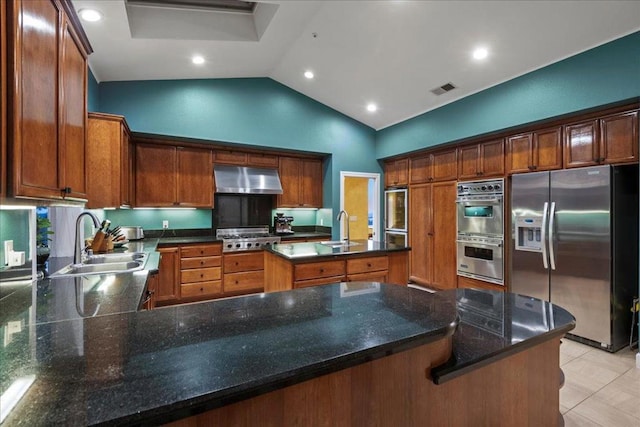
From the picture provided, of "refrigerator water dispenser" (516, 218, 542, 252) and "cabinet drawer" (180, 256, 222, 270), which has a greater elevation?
"refrigerator water dispenser" (516, 218, 542, 252)

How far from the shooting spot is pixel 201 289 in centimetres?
436

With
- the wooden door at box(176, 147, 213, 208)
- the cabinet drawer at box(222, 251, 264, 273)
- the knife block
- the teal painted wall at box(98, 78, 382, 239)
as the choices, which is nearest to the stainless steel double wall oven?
the teal painted wall at box(98, 78, 382, 239)

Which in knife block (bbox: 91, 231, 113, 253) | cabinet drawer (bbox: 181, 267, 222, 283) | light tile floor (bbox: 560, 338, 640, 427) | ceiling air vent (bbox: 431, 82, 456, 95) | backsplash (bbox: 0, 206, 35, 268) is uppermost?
ceiling air vent (bbox: 431, 82, 456, 95)

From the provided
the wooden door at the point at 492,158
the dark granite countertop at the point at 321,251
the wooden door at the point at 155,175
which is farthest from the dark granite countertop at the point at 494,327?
the wooden door at the point at 155,175

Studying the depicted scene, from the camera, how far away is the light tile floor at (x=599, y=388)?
202 centimetres

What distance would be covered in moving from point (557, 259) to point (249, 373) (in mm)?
3710

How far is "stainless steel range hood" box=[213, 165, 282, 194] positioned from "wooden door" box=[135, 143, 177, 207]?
632 millimetres

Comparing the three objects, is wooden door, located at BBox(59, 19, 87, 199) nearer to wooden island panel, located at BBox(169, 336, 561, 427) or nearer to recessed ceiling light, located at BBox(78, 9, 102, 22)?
recessed ceiling light, located at BBox(78, 9, 102, 22)

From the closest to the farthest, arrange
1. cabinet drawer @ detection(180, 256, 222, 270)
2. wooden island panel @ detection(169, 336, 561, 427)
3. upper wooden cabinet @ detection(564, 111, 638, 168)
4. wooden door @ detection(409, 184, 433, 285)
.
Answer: wooden island panel @ detection(169, 336, 561, 427)
upper wooden cabinet @ detection(564, 111, 638, 168)
cabinet drawer @ detection(180, 256, 222, 270)
wooden door @ detection(409, 184, 433, 285)

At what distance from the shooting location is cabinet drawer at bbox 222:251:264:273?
4523 mm

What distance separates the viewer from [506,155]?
150 inches

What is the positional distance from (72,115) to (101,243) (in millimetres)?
1778

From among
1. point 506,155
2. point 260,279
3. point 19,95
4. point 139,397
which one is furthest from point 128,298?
point 506,155

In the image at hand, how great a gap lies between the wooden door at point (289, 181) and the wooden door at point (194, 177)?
119 cm
